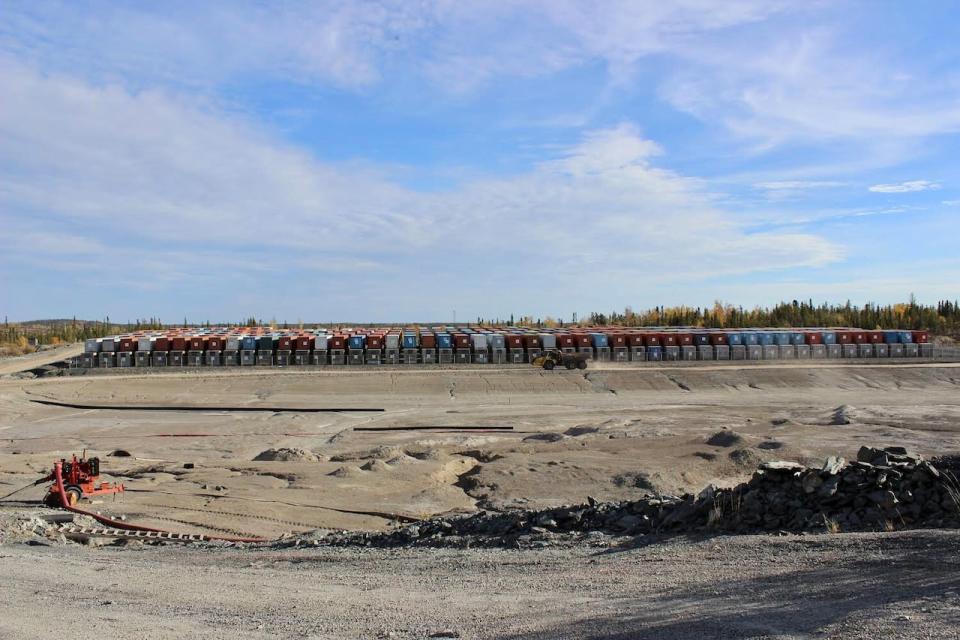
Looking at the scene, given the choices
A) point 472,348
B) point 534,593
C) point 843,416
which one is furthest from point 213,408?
point 534,593

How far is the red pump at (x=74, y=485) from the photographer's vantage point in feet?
64.4

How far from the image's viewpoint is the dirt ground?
9117 millimetres

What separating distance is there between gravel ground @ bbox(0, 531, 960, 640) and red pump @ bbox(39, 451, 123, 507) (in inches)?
260

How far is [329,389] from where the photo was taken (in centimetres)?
5041

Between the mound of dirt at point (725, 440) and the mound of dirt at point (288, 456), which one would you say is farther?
the mound of dirt at point (725, 440)

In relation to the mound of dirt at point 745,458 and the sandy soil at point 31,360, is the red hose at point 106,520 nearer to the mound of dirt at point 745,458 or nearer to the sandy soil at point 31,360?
the mound of dirt at point 745,458

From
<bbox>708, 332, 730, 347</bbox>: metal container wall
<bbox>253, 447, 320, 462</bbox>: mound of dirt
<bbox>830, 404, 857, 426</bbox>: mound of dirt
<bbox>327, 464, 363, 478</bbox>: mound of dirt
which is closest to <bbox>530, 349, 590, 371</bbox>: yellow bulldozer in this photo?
<bbox>708, 332, 730, 347</bbox>: metal container wall

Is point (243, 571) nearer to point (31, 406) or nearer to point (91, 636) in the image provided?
A: point (91, 636)

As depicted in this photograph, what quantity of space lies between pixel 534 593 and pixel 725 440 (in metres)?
19.7

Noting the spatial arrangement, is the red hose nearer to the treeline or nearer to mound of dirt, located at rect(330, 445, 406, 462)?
mound of dirt, located at rect(330, 445, 406, 462)

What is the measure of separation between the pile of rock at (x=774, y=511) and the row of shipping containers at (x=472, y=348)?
147 ft

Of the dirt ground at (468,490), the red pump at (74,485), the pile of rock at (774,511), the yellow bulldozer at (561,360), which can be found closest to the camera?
the dirt ground at (468,490)

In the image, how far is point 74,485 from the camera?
20328mm

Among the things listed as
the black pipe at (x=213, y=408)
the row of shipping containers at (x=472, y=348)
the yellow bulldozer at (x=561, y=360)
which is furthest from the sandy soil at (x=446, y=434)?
the row of shipping containers at (x=472, y=348)
